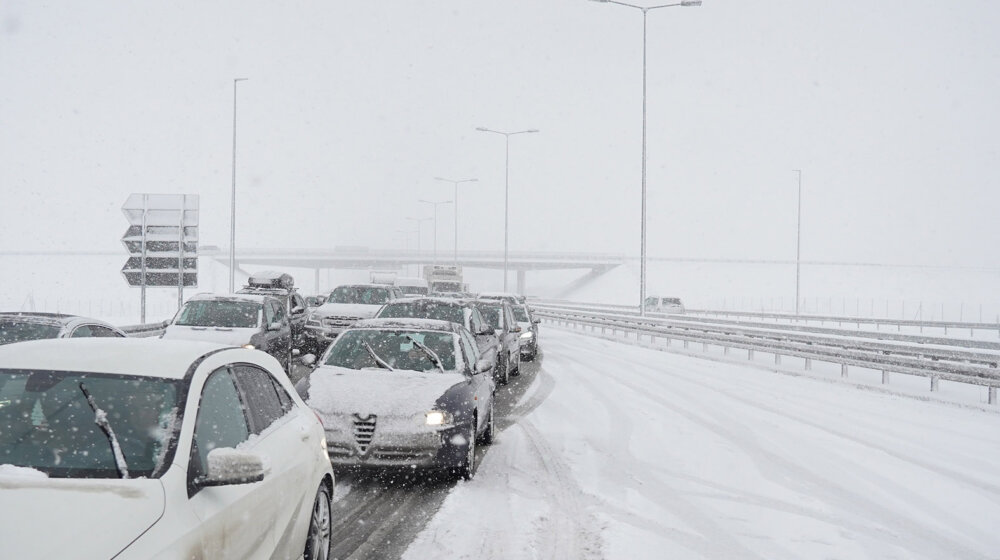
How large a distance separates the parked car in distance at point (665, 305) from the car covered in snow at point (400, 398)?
3973 centimetres

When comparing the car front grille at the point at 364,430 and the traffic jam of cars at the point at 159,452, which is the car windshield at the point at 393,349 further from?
the traffic jam of cars at the point at 159,452

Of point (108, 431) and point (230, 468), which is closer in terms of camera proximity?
point (230, 468)

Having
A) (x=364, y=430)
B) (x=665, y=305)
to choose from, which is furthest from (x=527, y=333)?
(x=665, y=305)

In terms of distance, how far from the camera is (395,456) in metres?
7.20

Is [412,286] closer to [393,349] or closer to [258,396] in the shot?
[393,349]

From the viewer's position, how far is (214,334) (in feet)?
43.4

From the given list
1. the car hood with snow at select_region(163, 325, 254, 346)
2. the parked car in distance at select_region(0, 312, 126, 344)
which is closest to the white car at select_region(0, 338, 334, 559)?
the parked car in distance at select_region(0, 312, 126, 344)

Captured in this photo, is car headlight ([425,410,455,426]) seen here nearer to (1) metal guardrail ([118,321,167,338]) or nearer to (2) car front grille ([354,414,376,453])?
(2) car front grille ([354,414,376,453])

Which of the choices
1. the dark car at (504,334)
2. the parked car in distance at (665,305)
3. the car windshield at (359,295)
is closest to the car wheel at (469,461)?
the dark car at (504,334)

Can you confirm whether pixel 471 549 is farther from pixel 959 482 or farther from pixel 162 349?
pixel 959 482

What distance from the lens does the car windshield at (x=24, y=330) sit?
8.77 meters

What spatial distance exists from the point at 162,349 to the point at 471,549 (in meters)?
2.67

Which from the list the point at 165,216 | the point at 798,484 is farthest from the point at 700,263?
the point at 798,484

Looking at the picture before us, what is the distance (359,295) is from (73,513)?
21038 millimetres
